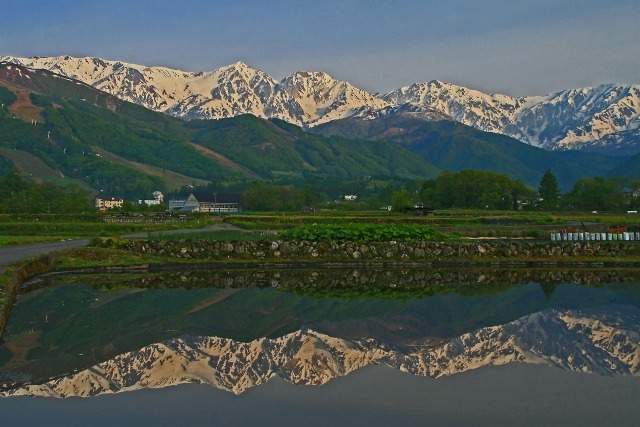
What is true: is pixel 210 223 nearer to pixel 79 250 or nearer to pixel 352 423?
pixel 79 250

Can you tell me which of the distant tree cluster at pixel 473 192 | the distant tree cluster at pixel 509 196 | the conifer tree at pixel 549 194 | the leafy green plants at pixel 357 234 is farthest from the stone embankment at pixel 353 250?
the conifer tree at pixel 549 194

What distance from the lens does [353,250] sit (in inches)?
1516

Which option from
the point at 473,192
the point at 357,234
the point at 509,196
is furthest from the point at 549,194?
the point at 357,234

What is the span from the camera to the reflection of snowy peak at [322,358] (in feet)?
49.4

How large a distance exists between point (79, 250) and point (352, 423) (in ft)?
88.8

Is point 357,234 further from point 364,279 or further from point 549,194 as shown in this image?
point 549,194

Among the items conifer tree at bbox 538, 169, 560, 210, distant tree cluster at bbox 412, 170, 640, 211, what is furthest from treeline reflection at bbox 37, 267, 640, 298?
conifer tree at bbox 538, 169, 560, 210

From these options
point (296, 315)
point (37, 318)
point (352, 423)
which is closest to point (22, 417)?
point (352, 423)

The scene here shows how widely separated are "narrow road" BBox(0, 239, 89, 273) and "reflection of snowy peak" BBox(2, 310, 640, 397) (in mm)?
13828

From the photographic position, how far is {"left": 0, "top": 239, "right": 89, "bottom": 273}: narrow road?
107 feet

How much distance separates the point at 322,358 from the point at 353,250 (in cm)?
2158

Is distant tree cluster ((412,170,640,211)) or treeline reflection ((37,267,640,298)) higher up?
treeline reflection ((37,267,640,298))

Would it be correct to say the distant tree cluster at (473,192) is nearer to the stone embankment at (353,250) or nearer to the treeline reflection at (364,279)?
the stone embankment at (353,250)

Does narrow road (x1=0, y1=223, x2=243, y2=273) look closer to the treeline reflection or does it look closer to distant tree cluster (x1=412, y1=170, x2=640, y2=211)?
the treeline reflection
